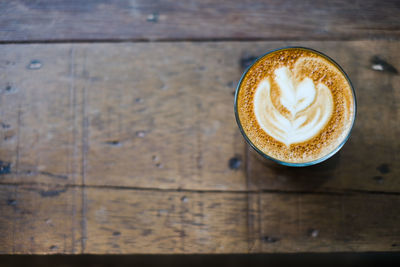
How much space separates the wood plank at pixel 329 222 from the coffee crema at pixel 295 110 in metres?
0.16

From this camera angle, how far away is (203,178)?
2.70 feet

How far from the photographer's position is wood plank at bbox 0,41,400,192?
82cm

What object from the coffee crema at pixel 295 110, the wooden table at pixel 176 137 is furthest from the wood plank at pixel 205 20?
the coffee crema at pixel 295 110

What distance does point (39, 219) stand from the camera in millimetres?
829

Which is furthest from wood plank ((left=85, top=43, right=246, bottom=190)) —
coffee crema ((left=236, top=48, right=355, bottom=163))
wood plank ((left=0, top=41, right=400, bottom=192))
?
coffee crema ((left=236, top=48, right=355, bottom=163))

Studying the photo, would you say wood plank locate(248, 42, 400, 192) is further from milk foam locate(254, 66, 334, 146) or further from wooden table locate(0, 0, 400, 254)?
milk foam locate(254, 66, 334, 146)

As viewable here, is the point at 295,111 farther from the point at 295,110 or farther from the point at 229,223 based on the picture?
the point at 229,223

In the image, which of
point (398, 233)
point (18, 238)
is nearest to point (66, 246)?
point (18, 238)

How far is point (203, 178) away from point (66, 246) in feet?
1.30

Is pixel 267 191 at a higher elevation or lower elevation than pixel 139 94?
lower

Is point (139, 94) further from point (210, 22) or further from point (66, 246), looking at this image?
point (66, 246)

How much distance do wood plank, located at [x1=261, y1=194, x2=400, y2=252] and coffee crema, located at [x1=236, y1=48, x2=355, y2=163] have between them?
0.54 feet

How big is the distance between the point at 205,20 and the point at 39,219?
2.24 feet

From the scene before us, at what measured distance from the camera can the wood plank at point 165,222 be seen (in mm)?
817
